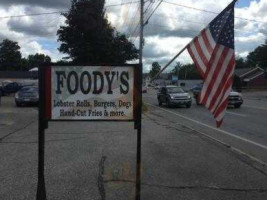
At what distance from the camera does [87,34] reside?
52.3 metres

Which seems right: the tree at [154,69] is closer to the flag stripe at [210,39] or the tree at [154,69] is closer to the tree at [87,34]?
the tree at [87,34]

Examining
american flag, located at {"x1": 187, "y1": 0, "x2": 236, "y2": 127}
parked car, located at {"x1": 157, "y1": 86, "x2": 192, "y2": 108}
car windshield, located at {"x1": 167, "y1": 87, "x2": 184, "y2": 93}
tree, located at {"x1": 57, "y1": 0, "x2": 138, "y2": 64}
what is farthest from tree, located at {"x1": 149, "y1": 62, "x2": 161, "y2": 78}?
american flag, located at {"x1": 187, "y1": 0, "x2": 236, "y2": 127}

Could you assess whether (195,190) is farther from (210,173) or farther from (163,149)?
Result: (163,149)

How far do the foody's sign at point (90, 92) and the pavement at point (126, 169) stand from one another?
1309 millimetres

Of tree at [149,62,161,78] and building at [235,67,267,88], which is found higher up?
tree at [149,62,161,78]

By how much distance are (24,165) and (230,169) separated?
3.61 metres

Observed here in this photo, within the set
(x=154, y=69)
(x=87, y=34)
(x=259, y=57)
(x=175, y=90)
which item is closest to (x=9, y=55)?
(x=154, y=69)

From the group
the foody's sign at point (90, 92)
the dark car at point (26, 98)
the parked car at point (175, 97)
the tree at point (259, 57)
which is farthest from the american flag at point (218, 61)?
the tree at point (259, 57)

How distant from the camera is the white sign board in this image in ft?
21.8

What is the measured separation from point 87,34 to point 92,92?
1819 inches

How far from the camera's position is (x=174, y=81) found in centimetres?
13538

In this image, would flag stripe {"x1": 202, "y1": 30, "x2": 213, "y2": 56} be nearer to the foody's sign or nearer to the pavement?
the foody's sign

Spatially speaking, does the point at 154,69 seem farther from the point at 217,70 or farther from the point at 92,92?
the point at 92,92

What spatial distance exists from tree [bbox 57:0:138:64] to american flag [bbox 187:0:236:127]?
1729 inches
